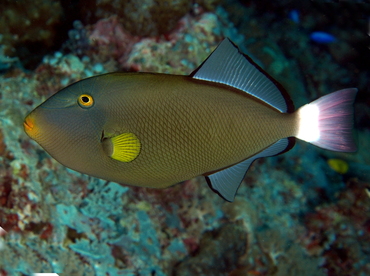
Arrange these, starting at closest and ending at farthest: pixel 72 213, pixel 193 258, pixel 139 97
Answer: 1. pixel 139 97
2. pixel 72 213
3. pixel 193 258

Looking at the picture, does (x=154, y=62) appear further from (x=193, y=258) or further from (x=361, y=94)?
→ (x=361, y=94)

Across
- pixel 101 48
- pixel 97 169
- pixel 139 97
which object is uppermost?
pixel 101 48

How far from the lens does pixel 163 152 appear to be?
5.02ft

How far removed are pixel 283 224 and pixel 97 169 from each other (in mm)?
2528

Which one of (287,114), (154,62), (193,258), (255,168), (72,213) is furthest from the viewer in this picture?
(255,168)

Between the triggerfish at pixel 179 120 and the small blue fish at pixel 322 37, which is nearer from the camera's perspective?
the triggerfish at pixel 179 120

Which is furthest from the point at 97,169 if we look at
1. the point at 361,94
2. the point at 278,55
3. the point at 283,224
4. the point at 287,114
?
the point at 361,94

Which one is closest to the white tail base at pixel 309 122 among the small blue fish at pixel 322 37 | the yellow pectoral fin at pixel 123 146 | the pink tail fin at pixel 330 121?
the pink tail fin at pixel 330 121

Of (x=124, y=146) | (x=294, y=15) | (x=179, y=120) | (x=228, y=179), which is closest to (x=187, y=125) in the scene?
(x=179, y=120)

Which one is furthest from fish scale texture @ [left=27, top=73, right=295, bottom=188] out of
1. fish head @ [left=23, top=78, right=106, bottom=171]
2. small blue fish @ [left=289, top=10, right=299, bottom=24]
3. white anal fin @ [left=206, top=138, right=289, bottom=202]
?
small blue fish @ [left=289, top=10, right=299, bottom=24]

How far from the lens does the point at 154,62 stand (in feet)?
10.4

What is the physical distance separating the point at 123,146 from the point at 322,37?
5.85 meters

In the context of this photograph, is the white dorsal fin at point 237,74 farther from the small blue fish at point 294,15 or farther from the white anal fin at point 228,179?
the small blue fish at point 294,15

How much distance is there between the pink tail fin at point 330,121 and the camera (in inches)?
60.8
